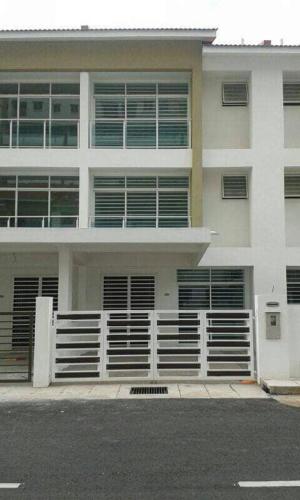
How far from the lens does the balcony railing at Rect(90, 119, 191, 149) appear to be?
17.1 meters

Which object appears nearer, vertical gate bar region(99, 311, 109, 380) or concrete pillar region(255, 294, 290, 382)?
concrete pillar region(255, 294, 290, 382)

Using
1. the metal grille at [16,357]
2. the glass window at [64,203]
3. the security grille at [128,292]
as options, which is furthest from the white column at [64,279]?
the security grille at [128,292]

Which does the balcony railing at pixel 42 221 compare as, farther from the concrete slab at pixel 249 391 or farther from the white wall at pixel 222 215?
the concrete slab at pixel 249 391

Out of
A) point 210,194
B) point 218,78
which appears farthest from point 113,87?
point 210,194

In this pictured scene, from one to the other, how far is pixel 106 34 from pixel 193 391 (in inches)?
468

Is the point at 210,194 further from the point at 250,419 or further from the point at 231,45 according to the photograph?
the point at 250,419

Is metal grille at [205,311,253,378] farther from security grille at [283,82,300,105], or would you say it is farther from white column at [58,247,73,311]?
security grille at [283,82,300,105]

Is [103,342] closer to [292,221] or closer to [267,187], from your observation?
[267,187]

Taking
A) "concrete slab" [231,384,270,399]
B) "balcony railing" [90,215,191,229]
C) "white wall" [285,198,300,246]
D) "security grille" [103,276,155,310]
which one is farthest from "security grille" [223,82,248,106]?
"concrete slab" [231,384,270,399]

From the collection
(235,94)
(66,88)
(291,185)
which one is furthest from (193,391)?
(66,88)

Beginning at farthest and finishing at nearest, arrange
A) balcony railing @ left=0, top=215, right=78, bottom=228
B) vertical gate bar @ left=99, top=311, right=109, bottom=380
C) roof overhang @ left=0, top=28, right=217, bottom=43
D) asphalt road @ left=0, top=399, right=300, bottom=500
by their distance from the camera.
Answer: balcony railing @ left=0, top=215, right=78, bottom=228
roof overhang @ left=0, top=28, right=217, bottom=43
vertical gate bar @ left=99, top=311, right=109, bottom=380
asphalt road @ left=0, top=399, right=300, bottom=500

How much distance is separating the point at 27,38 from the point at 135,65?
12.0ft

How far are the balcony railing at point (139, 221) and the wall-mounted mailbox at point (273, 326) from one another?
6.36 meters

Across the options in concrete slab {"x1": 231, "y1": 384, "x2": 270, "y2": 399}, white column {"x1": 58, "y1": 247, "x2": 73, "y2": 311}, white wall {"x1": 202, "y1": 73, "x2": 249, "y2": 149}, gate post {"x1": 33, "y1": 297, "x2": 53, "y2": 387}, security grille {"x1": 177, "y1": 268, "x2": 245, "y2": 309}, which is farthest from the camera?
security grille {"x1": 177, "y1": 268, "x2": 245, "y2": 309}
